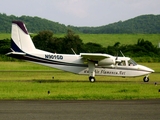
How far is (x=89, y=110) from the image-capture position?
15859 mm

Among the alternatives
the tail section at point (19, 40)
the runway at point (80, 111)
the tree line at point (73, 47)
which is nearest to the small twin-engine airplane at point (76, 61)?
the tail section at point (19, 40)

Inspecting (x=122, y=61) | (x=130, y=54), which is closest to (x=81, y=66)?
(x=122, y=61)

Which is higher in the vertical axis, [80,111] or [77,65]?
[77,65]

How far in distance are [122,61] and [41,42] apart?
54030 millimetres

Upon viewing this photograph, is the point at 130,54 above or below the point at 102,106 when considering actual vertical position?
above

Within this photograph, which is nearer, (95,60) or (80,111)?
(80,111)

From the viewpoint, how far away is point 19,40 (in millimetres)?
36656

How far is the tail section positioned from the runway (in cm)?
1921

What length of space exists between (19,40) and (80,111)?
22.0 metres

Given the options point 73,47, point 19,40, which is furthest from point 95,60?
point 73,47

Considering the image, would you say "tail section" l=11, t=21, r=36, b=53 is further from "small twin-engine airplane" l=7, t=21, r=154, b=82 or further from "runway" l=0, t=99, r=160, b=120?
"runway" l=0, t=99, r=160, b=120

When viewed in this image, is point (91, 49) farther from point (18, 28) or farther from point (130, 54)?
point (18, 28)

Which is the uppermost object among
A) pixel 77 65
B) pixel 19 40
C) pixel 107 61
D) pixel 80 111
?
pixel 19 40

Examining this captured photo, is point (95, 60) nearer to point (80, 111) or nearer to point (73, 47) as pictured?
point (80, 111)
